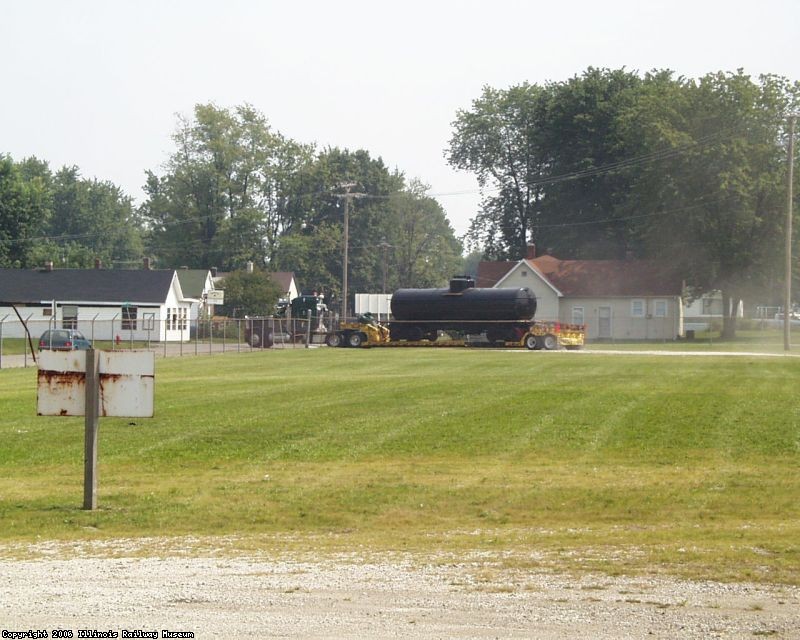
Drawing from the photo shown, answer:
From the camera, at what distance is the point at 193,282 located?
4168 inches

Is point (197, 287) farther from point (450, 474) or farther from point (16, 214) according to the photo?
point (450, 474)

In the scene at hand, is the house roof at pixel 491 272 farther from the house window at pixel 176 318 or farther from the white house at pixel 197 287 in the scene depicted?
the house window at pixel 176 318

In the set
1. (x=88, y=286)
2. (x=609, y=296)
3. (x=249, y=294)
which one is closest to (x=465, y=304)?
(x=609, y=296)

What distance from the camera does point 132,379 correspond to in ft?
41.8

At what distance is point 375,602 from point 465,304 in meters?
60.4

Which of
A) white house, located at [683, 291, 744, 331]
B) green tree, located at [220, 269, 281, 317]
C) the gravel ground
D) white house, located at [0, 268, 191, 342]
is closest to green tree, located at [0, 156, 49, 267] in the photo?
white house, located at [0, 268, 191, 342]

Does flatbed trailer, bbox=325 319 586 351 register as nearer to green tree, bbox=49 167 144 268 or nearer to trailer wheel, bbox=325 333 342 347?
trailer wheel, bbox=325 333 342 347

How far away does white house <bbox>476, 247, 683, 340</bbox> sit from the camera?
8969 centimetres

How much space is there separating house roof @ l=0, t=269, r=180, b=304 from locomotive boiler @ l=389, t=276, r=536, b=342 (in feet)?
77.4

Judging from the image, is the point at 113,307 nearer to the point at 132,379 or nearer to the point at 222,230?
the point at 222,230

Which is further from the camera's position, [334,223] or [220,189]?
[334,223]

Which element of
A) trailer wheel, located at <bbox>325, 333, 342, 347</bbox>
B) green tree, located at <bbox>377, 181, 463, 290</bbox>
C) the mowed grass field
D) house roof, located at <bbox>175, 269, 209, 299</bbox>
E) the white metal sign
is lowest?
the mowed grass field

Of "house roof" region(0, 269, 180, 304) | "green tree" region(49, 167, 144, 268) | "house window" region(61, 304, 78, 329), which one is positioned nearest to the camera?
"house window" region(61, 304, 78, 329)

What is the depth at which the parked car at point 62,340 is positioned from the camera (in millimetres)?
54312
